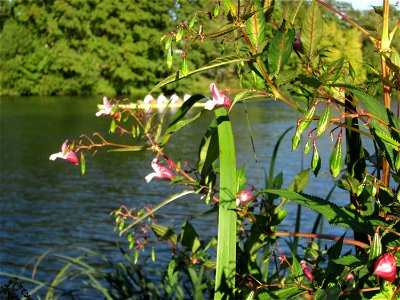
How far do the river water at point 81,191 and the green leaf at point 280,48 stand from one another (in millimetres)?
1653

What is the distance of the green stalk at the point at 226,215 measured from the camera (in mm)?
1076

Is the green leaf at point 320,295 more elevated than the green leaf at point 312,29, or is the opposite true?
the green leaf at point 312,29

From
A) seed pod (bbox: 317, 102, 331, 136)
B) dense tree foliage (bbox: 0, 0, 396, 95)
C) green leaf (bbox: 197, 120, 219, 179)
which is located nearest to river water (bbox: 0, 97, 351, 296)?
green leaf (bbox: 197, 120, 219, 179)

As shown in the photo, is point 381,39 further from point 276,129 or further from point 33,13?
point 33,13

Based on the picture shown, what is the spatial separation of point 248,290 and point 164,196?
7.20 m

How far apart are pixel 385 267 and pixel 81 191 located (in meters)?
8.39

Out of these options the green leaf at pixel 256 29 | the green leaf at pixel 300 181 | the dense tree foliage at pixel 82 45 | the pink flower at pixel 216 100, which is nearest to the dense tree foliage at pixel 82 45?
the dense tree foliage at pixel 82 45

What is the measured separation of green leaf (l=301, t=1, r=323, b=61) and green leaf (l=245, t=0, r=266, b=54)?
8 cm

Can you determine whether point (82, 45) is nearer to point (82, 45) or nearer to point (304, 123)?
point (82, 45)

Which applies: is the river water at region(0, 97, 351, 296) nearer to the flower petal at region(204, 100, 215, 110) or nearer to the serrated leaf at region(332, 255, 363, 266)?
the flower petal at region(204, 100, 215, 110)

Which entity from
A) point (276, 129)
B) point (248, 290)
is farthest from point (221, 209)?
point (276, 129)

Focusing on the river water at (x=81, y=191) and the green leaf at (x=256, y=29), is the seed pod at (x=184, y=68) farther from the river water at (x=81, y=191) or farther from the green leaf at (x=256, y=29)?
the river water at (x=81, y=191)

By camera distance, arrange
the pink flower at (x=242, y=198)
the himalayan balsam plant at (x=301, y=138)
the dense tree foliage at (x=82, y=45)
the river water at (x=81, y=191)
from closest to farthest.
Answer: the himalayan balsam plant at (x=301, y=138)
the pink flower at (x=242, y=198)
the river water at (x=81, y=191)
the dense tree foliage at (x=82, y=45)

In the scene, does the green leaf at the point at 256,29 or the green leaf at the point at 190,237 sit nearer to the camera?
the green leaf at the point at 256,29
